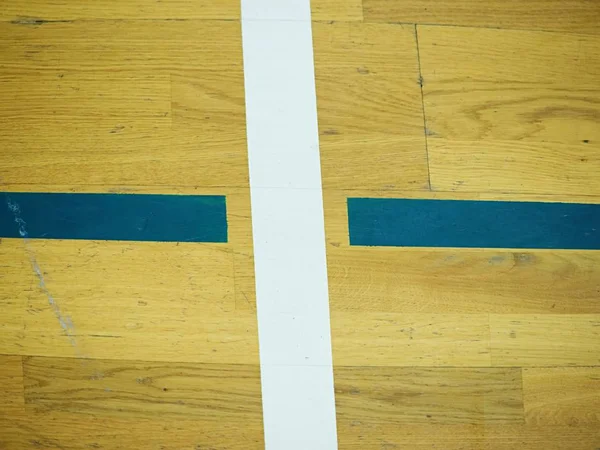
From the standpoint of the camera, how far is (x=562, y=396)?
1.77 meters

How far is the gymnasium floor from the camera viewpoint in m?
1.69

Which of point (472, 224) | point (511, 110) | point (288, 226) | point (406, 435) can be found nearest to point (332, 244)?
point (288, 226)

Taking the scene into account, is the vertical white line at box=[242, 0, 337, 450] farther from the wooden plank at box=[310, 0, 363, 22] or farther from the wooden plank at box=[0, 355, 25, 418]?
the wooden plank at box=[0, 355, 25, 418]

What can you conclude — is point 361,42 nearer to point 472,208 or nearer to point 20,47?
point 472,208

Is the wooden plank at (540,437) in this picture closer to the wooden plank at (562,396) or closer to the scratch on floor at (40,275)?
the wooden plank at (562,396)

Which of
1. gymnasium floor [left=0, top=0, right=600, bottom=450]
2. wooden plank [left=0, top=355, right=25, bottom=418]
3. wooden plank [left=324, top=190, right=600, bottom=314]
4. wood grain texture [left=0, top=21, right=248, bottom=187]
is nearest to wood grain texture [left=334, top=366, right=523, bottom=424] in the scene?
gymnasium floor [left=0, top=0, right=600, bottom=450]

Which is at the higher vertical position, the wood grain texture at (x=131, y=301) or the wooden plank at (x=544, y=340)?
the wood grain texture at (x=131, y=301)

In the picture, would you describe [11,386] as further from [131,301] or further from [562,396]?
[562,396]

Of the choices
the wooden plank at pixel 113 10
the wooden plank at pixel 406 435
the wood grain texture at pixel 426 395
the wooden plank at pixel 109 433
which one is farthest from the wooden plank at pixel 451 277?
the wooden plank at pixel 113 10

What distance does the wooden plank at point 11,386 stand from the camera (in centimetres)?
166

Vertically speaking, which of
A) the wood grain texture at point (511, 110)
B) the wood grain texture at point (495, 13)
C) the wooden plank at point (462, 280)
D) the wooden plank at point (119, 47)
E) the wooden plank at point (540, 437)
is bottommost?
the wooden plank at point (540, 437)

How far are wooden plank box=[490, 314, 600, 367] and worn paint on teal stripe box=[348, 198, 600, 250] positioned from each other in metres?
0.18

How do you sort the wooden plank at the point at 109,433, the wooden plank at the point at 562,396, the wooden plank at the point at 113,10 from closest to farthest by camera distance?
the wooden plank at the point at 109,433 → the wooden plank at the point at 562,396 → the wooden plank at the point at 113,10

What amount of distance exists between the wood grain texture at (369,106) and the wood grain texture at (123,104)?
0.22m
